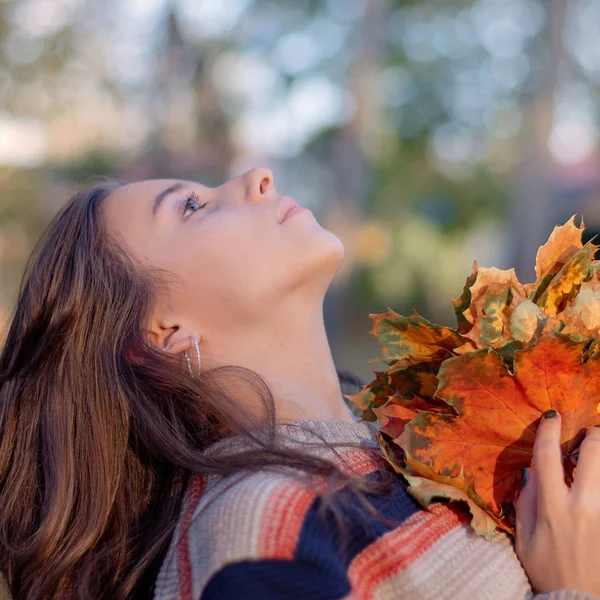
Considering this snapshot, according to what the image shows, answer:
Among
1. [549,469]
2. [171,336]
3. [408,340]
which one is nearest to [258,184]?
[171,336]

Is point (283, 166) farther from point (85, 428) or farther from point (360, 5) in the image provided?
point (85, 428)

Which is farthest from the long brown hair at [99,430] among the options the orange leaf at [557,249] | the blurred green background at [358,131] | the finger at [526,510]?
the blurred green background at [358,131]

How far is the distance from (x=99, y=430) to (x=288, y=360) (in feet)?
1.39

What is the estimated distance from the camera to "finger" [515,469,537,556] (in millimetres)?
1144

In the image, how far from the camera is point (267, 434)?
1.32 metres

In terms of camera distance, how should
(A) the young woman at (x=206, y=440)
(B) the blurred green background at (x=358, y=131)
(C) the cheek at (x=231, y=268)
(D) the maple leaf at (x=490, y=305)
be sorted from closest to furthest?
(A) the young woman at (x=206, y=440)
(D) the maple leaf at (x=490, y=305)
(C) the cheek at (x=231, y=268)
(B) the blurred green background at (x=358, y=131)

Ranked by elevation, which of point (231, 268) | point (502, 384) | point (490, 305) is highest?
point (231, 268)

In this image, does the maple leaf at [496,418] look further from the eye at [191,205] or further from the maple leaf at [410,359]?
the eye at [191,205]

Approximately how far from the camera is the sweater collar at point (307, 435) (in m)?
1.32

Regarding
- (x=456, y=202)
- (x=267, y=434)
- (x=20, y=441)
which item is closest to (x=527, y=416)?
(x=267, y=434)

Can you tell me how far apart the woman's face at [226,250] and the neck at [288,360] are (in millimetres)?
32

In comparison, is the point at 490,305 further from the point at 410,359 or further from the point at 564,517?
the point at 564,517

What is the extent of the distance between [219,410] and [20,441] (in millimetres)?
473

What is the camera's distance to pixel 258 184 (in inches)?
64.0
